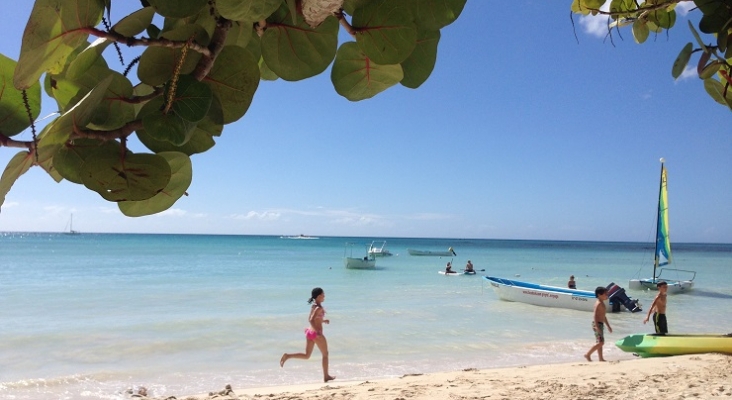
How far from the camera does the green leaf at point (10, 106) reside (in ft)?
1.11

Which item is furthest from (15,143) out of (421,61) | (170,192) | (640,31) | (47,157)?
(640,31)

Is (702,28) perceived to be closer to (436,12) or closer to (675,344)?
(436,12)

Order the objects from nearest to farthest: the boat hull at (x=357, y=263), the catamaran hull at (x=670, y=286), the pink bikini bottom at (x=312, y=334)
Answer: the pink bikini bottom at (x=312, y=334) < the catamaran hull at (x=670, y=286) < the boat hull at (x=357, y=263)

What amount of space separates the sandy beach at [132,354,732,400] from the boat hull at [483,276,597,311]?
682 centimetres

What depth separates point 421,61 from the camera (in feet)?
1.83

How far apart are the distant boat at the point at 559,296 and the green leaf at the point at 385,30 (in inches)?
609

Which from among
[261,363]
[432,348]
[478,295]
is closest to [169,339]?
[261,363]

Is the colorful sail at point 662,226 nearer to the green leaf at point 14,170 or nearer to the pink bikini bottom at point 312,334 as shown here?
the pink bikini bottom at point 312,334

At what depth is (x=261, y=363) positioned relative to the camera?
914cm

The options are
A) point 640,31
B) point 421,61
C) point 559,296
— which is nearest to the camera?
point 421,61

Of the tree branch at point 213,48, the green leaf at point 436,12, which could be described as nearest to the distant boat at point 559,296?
the green leaf at point 436,12

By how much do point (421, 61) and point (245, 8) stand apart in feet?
0.80

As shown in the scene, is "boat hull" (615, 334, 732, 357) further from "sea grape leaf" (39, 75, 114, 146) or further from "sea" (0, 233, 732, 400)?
"sea grape leaf" (39, 75, 114, 146)

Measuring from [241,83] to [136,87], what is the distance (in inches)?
3.6
